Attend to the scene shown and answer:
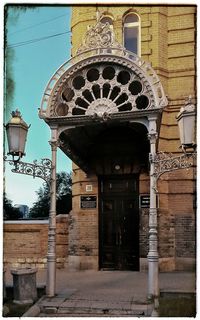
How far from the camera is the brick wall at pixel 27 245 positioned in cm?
1091

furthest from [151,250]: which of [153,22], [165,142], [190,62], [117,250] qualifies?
[153,22]

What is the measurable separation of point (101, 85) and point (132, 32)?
453 centimetres

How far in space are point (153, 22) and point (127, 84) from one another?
4.41m

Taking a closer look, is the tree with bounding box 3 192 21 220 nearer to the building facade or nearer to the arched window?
the building facade

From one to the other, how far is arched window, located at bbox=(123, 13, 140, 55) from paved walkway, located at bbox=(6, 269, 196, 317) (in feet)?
20.7

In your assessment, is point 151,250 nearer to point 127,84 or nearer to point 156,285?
point 156,285

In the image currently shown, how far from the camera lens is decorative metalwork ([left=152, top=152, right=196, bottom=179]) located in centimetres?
726

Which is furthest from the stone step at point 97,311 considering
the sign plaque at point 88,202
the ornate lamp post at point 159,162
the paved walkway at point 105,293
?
the sign plaque at point 88,202

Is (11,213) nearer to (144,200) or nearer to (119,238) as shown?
(119,238)

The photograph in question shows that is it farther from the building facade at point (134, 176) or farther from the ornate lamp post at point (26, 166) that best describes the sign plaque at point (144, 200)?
the ornate lamp post at point (26, 166)

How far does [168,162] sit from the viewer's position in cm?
744

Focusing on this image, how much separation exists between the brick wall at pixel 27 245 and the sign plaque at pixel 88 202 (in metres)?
1.15

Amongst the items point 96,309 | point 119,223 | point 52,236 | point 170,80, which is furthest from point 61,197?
point 96,309

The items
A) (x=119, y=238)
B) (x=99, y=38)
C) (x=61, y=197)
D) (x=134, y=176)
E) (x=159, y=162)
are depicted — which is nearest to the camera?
(x=159, y=162)
